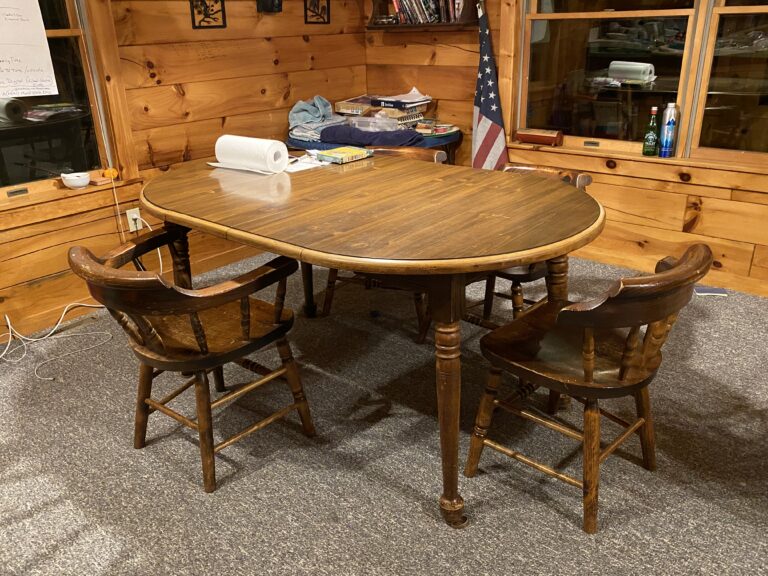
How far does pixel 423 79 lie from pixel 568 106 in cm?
95

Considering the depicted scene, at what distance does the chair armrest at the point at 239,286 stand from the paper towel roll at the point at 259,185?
27 centimetres

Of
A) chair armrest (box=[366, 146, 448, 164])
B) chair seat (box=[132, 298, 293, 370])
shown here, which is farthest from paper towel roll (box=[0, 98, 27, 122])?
chair armrest (box=[366, 146, 448, 164])

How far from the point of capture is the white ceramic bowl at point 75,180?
285cm

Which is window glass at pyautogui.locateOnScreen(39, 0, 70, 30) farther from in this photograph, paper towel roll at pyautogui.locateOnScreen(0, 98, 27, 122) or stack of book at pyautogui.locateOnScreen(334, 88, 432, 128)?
stack of book at pyautogui.locateOnScreen(334, 88, 432, 128)

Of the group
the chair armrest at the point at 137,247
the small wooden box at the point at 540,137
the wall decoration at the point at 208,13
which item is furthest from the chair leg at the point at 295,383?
the small wooden box at the point at 540,137

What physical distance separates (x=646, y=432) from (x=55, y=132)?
2.78 metres

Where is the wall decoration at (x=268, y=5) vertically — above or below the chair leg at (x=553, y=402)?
above

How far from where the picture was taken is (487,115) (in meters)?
3.62

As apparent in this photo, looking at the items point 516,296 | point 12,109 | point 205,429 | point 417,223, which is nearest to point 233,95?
point 12,109

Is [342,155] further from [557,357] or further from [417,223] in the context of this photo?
[557,357]

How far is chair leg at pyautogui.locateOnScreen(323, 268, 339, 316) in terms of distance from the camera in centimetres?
286

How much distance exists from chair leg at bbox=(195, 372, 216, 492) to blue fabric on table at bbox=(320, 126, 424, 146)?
206cm

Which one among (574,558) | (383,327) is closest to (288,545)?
(574,558)

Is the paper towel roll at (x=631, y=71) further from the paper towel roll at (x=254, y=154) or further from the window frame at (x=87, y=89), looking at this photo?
the window frame at (x=87, y=89)
